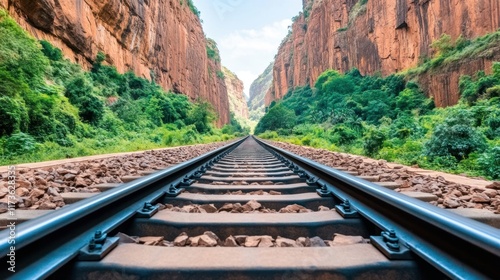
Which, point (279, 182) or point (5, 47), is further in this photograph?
point (5, 47)

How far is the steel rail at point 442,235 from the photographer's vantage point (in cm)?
93

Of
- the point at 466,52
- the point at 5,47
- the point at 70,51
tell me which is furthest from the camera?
the point at 466,52

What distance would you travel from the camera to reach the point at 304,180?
10.1 ft

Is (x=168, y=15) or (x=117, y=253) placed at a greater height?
(x=168, y=15)

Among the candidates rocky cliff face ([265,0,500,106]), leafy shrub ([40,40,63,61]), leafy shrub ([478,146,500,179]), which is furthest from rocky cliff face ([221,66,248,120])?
leafy shrub ([478,146,500,179])

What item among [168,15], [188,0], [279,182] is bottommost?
[279,182]

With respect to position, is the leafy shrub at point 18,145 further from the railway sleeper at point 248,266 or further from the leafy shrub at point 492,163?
the leafy shrub at point 492,163

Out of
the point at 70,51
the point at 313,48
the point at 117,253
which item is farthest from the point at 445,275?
the point at 313,48

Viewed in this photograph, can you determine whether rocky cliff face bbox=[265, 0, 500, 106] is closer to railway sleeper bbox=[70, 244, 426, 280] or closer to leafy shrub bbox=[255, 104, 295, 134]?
leafy shrub bbox=[255, 104, 295, 134]

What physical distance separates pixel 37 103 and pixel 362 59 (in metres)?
46.0

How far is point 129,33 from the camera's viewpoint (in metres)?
26.1

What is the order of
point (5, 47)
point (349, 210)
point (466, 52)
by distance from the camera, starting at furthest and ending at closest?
point (466, 52), point (5, 47), point (349, 210)

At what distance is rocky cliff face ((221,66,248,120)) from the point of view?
11875cm

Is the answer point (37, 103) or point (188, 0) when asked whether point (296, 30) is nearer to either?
point (188, 0)
